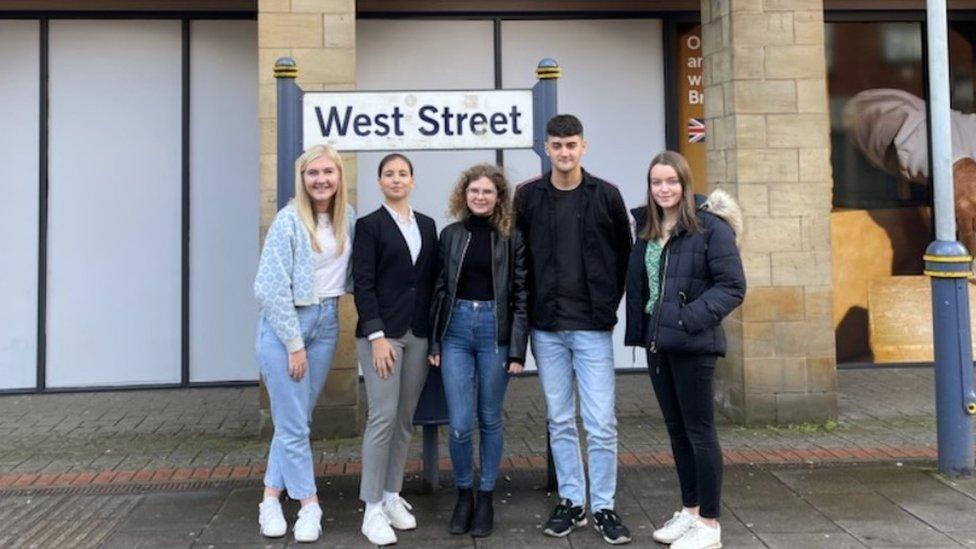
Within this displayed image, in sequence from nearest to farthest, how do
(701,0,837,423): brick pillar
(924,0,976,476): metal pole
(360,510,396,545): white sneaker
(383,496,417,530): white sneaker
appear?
(360,510,396,545): white sneaker, (383,496,417,530): white sneaker, (924,0,976,476): metal pole, (701,0,837,423): brick pillar

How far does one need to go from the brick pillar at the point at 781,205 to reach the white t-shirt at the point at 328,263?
3760mm

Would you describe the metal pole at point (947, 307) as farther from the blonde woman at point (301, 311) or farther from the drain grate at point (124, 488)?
the drain grate at point (124, 488)

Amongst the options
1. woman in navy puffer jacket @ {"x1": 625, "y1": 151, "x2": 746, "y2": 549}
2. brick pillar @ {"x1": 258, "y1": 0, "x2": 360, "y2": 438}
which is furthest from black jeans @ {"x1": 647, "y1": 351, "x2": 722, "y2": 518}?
brick pillar @ {"x1": 258, "y1": 0, "x2": 360, "y2": 438}

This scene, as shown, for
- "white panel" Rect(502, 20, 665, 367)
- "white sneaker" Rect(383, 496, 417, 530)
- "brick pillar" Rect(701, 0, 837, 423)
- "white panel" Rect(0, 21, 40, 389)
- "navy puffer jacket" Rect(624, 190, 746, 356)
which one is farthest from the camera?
"white panel" Rect(502, 20, 665, 367)

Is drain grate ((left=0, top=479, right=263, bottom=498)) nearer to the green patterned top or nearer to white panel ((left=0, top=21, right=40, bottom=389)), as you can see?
the green patterned top

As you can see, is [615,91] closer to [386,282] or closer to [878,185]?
[878,185]

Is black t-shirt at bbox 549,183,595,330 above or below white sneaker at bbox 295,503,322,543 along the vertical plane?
above

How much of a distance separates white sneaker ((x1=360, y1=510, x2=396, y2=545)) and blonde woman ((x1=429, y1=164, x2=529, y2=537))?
355 millimetres

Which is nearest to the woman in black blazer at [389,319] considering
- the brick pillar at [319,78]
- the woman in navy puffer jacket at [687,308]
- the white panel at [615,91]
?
the woman in navy puffer jacket at [687,308]

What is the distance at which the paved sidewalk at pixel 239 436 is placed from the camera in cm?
630

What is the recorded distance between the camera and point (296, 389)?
4793mm

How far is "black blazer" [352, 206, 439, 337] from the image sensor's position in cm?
474

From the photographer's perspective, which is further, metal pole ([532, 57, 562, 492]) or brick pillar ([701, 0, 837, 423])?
brick pillar ([701, 0, 837, 423])

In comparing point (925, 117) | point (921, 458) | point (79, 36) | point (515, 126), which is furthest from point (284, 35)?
point (925, 117)
